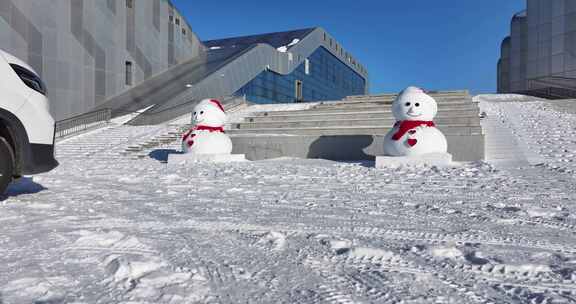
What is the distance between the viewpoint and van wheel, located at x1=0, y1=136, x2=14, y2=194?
13.4 feet

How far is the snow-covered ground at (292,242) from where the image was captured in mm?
2051

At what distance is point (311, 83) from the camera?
1961 inches

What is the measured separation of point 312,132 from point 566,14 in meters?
26.0

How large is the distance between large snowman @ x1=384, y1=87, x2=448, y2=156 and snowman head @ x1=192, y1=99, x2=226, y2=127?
484 cm

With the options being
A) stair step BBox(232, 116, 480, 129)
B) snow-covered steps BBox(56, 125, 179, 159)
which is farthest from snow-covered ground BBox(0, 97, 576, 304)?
snow-covered steps BBox(56, 125, 179, 159)

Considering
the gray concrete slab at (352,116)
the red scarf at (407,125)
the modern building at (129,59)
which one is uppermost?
the modern building at (129,59)

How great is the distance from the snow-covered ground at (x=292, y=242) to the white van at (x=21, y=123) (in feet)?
1.57

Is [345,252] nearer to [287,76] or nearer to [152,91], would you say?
[152,91]

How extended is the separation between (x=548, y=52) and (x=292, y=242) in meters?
33.3

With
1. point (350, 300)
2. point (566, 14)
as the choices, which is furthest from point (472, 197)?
point (566, 14)

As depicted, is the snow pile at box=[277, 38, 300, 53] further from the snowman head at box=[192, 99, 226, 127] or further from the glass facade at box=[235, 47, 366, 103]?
the snowman head at box=[192, 99, 226, 127]

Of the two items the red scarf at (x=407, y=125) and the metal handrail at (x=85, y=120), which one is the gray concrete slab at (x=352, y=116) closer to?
the red scarf at (x=407, y=125)

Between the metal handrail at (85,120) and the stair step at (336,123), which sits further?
the metal handrail at (85,120)

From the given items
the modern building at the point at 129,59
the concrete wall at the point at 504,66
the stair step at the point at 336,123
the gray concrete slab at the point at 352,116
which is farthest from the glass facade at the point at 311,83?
the concrete wall at the point at 504,66
